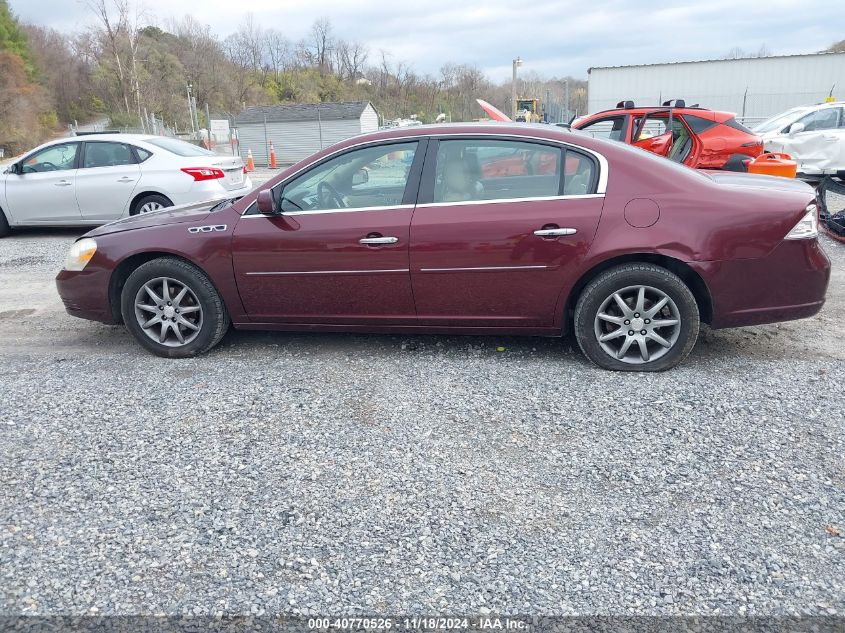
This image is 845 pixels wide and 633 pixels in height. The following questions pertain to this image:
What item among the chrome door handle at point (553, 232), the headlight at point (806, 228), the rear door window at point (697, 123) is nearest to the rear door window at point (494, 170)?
the chrome door handle at point (553, 232)

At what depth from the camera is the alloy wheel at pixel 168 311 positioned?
15.3 ft

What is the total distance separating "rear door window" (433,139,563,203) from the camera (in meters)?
4.19

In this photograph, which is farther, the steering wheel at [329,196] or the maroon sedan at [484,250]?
the steering wheel at [329,196]

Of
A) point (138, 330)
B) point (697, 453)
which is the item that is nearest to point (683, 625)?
point (697, 453)

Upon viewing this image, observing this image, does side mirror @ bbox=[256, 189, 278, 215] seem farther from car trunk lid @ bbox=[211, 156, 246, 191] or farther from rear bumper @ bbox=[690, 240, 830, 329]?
car trunk lid @ bbox=[211, 156, 246, 191]

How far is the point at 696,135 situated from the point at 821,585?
8011 mm

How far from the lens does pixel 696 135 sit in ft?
30.2

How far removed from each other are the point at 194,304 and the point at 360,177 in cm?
147

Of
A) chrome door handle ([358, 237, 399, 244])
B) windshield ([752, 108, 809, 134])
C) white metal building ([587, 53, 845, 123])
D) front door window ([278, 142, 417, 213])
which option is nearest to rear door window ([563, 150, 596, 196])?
front door window ([278, 142, 417, 213])

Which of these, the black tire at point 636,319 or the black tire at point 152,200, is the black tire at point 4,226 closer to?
the black tire at point 152,200

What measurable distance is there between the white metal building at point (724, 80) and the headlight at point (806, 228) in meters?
27.5

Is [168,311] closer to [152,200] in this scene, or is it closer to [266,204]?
[266,204]

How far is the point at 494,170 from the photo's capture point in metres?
4.29

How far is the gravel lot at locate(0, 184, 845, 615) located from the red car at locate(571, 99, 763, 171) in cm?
504
